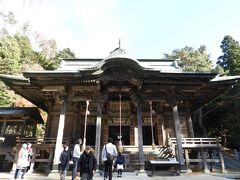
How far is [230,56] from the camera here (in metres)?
28.1

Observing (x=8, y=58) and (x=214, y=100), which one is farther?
(x=8, y=58)

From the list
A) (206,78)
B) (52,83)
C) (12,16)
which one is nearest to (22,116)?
(52,83)

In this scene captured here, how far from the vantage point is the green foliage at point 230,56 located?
25.6 m

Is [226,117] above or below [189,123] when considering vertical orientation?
above

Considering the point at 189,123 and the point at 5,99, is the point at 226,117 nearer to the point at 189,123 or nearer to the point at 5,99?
the point at 189,123

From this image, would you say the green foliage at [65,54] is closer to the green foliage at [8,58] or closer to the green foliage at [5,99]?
the green foliage at [8,58]

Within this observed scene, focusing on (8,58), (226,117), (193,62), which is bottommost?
(226,117)

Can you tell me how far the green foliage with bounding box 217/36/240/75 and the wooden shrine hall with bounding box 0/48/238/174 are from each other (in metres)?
13.2

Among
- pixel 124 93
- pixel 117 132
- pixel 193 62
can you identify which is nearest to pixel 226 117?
pixel 193 62

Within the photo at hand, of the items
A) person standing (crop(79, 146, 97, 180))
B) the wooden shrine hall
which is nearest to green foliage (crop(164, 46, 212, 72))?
the wooden shrine hall

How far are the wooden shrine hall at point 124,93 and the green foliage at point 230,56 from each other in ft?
43.2

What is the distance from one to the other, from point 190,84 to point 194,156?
5376mm

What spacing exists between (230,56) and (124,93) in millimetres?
21838

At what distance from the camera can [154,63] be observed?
19422 mm
